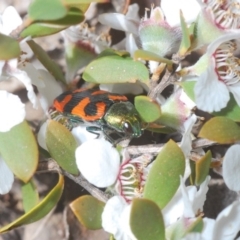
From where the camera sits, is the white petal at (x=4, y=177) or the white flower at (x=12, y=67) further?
the white petal at (x=4, y=177)

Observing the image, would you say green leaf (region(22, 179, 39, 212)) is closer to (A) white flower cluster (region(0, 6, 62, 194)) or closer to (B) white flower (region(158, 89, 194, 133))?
(A) white flower cluster (region(0, 6, 62, 194))

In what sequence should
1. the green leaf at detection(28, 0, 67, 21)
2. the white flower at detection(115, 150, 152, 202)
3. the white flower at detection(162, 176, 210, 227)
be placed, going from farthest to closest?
the white flower at detection(115, 150, 152, 202) → the white flower at detection(162, 176, 210, 227) → the green leaf at detection(28, 0, 67, 21)

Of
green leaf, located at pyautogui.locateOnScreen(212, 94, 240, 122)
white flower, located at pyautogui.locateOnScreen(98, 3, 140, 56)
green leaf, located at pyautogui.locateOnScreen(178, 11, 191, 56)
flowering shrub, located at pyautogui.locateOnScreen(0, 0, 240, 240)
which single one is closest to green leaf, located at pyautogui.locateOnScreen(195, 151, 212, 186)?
flowering shrub, located at pyautogui.locateOnScreen(0, 0, 240, 240)

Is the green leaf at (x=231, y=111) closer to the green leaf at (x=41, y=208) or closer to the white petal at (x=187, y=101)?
the white petal at (x=187, y=101)

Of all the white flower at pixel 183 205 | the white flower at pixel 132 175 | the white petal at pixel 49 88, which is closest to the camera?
the white flower at pixel 183 205

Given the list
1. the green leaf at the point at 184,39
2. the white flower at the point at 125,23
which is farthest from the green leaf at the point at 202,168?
Result: the white flower at the point at 125,23
